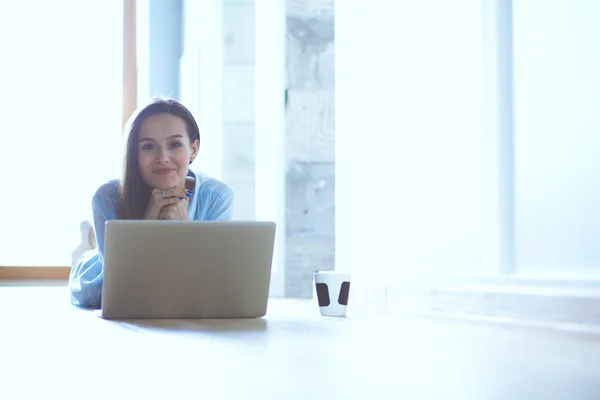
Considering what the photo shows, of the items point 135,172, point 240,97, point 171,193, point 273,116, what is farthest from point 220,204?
point 240,97

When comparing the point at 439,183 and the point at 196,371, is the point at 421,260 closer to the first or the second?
the point at 439,183

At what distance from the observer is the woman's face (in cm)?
238

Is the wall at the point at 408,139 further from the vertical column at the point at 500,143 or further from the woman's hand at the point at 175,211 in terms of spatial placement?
the woman's hand at the point at 175,211

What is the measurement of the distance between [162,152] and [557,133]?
110cm

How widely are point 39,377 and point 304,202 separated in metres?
3.02

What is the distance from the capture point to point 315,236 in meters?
4.00

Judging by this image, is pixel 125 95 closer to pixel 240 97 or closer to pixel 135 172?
pixel 240 97

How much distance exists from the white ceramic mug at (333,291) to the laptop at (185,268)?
255mm

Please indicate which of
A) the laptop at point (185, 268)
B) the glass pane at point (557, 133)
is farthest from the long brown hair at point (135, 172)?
the glass pane at point (557, 133)


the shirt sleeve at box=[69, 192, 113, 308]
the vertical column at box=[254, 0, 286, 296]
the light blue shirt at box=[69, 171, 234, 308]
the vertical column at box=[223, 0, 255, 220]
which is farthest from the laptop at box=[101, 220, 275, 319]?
the vertical column at box=[223, 0, 255, 220]

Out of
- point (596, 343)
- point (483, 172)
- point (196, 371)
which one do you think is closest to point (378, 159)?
point (483, 172)

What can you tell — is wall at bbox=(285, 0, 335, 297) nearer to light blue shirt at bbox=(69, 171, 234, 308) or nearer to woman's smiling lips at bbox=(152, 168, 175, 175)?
light blue shirt at bbox=(69, 171, 234, 308)

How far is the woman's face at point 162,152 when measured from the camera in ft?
7.79

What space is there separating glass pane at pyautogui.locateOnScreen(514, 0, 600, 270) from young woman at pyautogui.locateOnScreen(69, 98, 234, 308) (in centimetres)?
91
